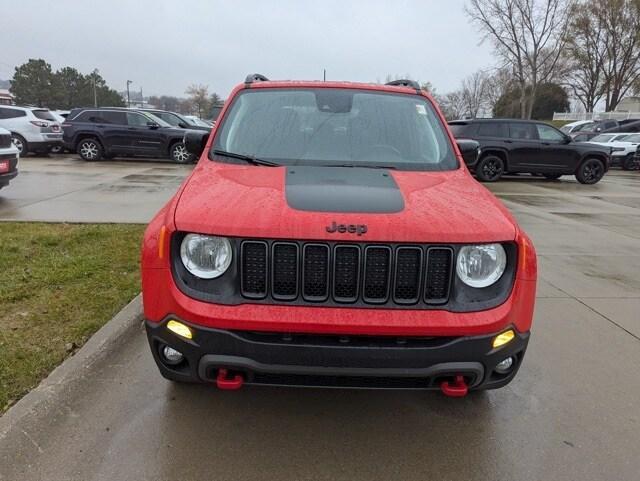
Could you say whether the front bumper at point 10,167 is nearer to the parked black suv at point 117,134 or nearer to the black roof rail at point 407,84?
the black roof rail at point 407,84

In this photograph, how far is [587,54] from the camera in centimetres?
5016

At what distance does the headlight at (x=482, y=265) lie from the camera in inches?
89.4

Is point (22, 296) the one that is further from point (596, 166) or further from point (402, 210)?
point (596, 166)

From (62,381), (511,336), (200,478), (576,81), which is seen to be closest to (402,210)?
(511,336)

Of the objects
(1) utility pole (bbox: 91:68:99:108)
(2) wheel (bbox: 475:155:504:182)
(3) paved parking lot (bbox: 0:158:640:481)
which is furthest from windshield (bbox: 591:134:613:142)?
(1) utility pole (bbox: 91:68:99:108)

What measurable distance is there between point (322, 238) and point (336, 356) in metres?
0.52

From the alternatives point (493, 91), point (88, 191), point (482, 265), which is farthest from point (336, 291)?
point (493, 91)

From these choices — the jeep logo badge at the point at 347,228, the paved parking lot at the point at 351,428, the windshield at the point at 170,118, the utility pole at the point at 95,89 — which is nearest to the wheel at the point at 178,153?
the windshield at the point at 170,118

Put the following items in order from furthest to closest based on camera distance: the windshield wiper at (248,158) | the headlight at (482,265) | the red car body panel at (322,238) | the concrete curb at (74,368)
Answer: the windshield wiper at (248,158) < the concrete curb at (74,368) < the headlight at (482,265) < the red car body panel at (322,238)

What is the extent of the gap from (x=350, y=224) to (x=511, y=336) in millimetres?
913

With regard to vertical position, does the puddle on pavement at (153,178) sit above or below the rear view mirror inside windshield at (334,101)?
below

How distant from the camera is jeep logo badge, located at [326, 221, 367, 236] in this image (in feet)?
7.11

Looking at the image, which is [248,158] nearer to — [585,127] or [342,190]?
[342,190]

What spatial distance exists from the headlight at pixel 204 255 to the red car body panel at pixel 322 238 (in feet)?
0.21
